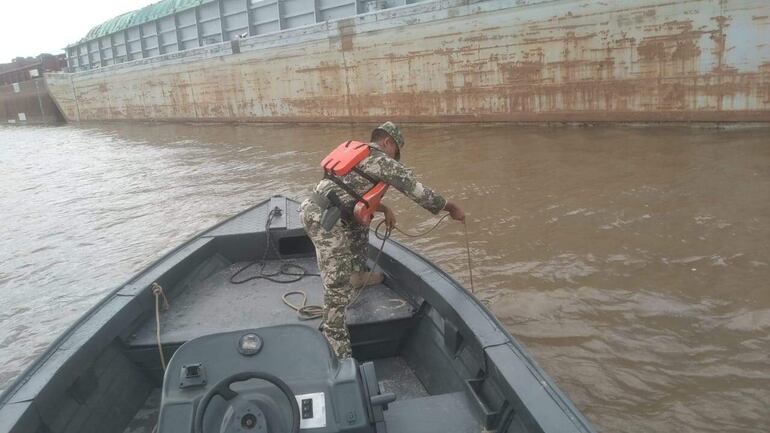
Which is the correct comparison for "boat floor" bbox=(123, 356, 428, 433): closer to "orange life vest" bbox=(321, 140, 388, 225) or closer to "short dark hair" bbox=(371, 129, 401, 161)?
"orange life vest" bbox=(321, 140, 388, 225)

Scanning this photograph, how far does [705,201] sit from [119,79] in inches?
1237

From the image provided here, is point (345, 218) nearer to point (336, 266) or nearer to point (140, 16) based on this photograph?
point (336, 266)

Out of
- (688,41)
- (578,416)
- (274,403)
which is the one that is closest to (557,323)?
(578,416)

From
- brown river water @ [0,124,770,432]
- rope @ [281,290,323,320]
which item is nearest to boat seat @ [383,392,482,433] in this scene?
rope @ [281,290,323,320]

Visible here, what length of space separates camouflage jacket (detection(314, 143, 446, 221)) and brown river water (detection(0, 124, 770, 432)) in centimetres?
177

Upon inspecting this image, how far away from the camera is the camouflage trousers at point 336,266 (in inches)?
133

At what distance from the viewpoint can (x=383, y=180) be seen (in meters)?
3.56

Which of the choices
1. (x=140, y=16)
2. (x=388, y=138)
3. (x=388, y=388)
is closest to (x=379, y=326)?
(x=388, y=388)

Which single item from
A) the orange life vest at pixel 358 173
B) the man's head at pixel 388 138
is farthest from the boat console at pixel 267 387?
the man's head at pixel 388 138

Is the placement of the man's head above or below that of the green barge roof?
below

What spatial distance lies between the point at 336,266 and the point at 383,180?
0.66 metres

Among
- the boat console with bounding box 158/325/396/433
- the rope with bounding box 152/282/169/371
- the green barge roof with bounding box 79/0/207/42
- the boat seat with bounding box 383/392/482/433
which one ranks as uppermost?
the green barge roof with bounding box 79/0/207/42

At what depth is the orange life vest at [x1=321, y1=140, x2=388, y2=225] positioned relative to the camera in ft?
11.4

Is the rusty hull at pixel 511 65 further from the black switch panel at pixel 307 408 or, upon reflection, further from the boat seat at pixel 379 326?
the black switch panel at pixel 307 408
